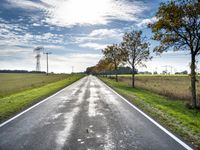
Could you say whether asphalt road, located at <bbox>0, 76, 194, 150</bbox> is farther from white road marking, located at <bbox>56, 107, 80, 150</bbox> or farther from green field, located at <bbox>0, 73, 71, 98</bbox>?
green field, located at <bbox>0, 73, 71, 98</bbox>

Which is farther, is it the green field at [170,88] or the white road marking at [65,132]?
the green field at [170,88]

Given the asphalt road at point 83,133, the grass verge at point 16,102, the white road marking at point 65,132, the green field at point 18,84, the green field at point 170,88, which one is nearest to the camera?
the asphalt road at point 83,133

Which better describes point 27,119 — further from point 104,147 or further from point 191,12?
point 191,12

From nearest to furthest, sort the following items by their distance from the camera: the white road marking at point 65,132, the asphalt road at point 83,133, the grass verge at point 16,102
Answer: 1. the asphalt road at point 83,133
2. the white road marking at point 65,132
3. the grass verge at point 16,102

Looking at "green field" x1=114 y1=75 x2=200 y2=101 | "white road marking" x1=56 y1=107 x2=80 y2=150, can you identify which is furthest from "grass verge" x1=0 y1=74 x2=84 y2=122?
"green field" x1=114 y1=75 x2=200 y2=101

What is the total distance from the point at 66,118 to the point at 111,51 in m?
55.4

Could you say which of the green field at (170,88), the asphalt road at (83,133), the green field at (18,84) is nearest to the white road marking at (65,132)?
the asphalt road at (83,133)

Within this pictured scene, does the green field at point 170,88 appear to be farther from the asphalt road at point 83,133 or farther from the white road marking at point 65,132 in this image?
the white road marking at point 65,132

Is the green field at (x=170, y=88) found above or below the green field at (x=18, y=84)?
below

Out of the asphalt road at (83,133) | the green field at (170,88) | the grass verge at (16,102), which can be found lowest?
the green field at (170,88)

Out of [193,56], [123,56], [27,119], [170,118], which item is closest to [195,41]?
[193,56]

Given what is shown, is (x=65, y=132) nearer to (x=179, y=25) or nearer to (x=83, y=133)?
(x=83, y=133)

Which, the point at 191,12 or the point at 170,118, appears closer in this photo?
the point at 170,118

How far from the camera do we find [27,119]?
10.9 m
